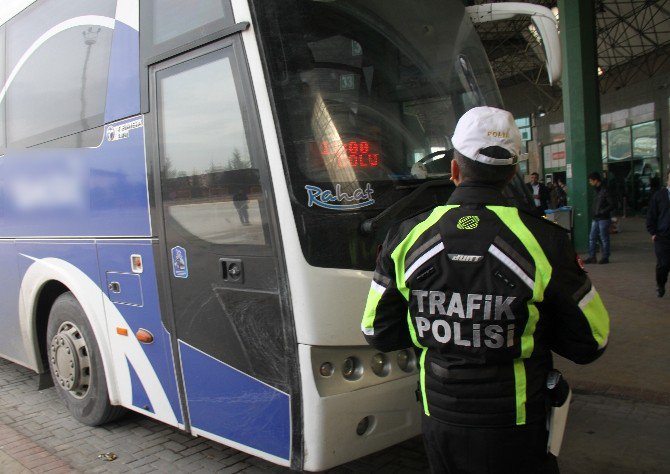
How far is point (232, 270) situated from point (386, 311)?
1317 millimetres

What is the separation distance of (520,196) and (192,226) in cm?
209

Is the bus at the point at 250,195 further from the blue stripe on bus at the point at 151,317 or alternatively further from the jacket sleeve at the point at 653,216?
the jacket sleeve at the point at 653,216

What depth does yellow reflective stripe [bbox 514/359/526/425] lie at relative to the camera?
1.91 m

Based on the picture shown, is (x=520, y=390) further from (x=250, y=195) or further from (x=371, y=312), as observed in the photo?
(x=250, y=195)

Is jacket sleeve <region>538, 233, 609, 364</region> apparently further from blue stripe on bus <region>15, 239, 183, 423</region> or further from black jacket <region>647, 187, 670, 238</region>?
black jacket <region>647, 187, 670, 238</region>

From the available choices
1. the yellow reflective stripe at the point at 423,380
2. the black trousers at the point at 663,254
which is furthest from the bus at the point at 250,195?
the black trousers at the point at 663,254

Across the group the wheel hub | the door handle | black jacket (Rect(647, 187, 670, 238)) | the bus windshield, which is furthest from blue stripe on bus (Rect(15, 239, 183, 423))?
black jacket (Rect(647, 187, 670, 238))

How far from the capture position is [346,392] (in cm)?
300

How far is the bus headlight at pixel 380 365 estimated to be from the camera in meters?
3.17

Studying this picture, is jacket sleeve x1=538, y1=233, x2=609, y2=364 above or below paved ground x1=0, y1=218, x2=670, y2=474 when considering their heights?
above

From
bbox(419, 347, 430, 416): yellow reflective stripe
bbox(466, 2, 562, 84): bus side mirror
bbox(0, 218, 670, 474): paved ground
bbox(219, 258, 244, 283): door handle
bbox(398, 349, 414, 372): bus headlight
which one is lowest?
bbox(0, 218, 670, 474): paved ground

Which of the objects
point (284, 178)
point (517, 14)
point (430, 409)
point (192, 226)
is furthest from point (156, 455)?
point (517, 14)

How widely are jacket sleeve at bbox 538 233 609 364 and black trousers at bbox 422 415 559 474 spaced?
305 millimetres

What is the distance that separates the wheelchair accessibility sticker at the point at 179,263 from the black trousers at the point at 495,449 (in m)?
2.00
